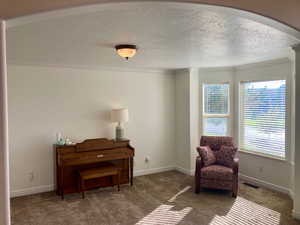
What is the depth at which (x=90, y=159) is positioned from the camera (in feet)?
14.2

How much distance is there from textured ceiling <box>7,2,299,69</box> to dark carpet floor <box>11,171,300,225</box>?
236 centimetres

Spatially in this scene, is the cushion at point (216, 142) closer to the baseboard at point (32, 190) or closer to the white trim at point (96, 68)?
the white trim at point (96, 68)

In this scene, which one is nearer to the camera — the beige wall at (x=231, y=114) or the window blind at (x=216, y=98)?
the beige wall at (x=231, y=114)

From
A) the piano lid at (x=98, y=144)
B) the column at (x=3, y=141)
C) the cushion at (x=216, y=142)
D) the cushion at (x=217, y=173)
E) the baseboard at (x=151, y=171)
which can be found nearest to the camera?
the column at (x=3, y=141)

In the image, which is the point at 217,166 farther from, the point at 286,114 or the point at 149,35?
the point at 149,35

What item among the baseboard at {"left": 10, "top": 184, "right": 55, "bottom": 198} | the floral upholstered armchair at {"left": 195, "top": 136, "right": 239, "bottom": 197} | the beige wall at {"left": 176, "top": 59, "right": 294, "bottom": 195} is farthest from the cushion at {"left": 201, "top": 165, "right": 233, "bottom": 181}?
the baseboard at {"left": 10, "top": 184, "right": 55, "bottom": 198}

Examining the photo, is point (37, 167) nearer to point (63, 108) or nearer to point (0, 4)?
point (63, 108)

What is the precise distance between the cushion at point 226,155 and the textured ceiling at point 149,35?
5.56 ft

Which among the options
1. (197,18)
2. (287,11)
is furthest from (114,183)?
(287,11)

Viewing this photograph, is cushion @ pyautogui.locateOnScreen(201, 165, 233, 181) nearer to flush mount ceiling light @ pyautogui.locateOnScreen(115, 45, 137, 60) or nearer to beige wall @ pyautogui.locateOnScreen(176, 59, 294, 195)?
beige wall @ pyautogui.locateOnScreen(176, 59, 294, 195)

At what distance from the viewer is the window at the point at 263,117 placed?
434 centimetres

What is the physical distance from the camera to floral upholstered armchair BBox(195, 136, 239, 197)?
13.3 ft

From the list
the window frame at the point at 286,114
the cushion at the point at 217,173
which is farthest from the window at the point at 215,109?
the cushion at the point at 217,173

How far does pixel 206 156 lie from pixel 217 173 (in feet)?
1.27
